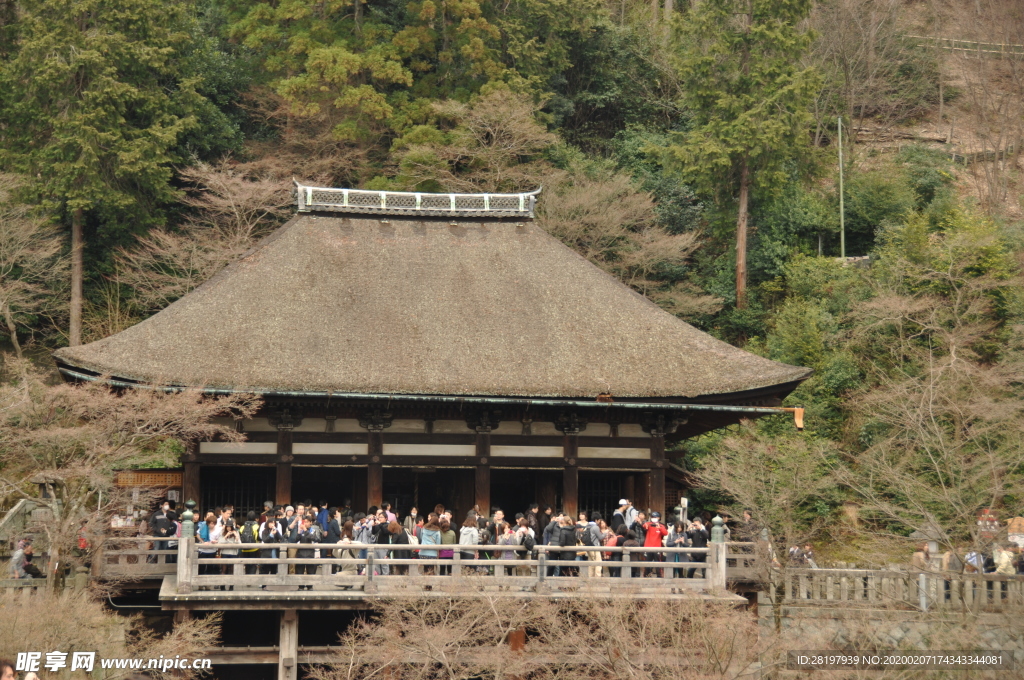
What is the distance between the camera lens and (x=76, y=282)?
119ft

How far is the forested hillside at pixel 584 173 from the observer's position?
33688 millimetres

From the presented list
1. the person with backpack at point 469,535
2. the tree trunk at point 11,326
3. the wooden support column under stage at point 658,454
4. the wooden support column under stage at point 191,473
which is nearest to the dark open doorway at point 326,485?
the wooden support column under stage at point 191,473

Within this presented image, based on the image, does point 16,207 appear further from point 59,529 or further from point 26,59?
point 59,529

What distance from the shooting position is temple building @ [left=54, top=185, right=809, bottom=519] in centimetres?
2417

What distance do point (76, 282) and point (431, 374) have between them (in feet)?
52.6

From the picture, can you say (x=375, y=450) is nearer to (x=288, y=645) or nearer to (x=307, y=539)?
(x=307, y=539)

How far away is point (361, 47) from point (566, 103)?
306 inches

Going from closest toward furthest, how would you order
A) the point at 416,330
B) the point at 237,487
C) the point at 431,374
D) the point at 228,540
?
the point at 228,540, the point at 431,374, the point at 416,330, the point at 237,487

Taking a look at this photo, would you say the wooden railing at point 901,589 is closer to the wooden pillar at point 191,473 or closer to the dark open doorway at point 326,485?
the dark open doorway at point 326,485

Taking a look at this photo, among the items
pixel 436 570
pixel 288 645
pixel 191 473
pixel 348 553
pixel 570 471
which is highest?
pixel 570 471

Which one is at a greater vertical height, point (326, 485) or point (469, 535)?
point (326, 485)

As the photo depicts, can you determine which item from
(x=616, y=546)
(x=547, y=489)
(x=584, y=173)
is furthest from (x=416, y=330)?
(x=584, y=173)

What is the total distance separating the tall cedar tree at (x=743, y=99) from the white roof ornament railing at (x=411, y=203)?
10.5m

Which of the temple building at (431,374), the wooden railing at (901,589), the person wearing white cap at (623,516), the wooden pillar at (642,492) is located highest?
the temple building at (431,374)
